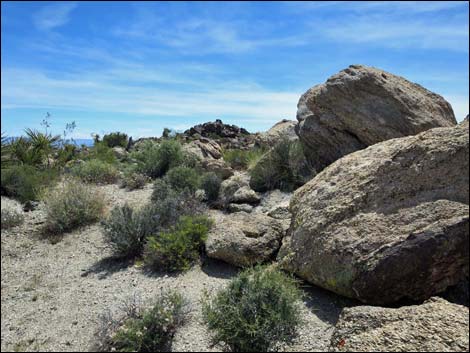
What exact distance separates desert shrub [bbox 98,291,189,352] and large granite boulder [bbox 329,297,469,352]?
69.9 inches

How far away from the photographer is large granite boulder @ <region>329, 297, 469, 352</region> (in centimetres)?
416

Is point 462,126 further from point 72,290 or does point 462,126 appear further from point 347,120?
point 72,290

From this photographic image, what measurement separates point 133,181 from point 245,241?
6438 mm

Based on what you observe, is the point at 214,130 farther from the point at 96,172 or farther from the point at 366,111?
the point at 366,111

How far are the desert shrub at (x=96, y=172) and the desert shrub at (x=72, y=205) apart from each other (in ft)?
9.21

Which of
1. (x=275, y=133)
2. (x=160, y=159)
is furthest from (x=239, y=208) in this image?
(x=275, y=133)

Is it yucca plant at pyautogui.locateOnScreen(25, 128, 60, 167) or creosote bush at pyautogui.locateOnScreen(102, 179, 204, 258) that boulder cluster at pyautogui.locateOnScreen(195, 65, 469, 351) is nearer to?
creosote bush at pyautogui.locateOnScreen(102, 179, 204, 258)

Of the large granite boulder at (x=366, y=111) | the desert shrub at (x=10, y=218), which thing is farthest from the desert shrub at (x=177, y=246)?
the large granite boulder at (x=366, y=111)

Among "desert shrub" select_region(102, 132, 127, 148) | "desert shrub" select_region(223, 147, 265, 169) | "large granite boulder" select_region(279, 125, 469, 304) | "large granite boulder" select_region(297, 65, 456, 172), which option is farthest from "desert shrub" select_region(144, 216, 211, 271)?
"desert shrub" select_region(102, 132, 127, 148)

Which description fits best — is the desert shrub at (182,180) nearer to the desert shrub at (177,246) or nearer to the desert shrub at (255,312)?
the desert shrub at (177,246)

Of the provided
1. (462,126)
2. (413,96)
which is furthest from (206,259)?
(413,96)

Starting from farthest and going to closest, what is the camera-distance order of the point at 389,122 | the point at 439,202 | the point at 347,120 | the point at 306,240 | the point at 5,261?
the point at 347,120, the point at 389,122, the point at 306,240, the point at 439,202, the point at 5,261

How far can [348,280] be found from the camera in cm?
526

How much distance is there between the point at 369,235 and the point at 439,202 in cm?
94
